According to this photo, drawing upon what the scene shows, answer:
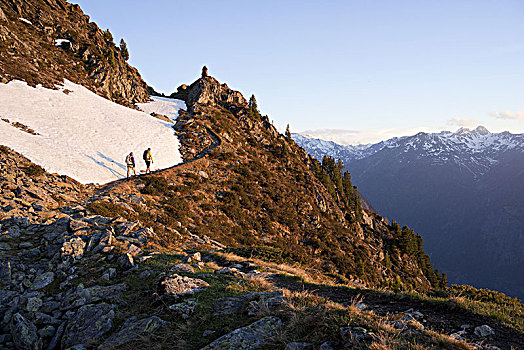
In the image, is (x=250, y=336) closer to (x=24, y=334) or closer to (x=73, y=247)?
(x=24, y=334)

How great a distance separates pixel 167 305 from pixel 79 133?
31623mm

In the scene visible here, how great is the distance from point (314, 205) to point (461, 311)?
1726 inches

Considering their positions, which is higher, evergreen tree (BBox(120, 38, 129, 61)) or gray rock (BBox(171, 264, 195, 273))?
evergreen tree (BBox(120, 38, 129, 61))

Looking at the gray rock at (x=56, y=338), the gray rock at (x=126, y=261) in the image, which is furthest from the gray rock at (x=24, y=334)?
the gray rock at (x=126, y=261)

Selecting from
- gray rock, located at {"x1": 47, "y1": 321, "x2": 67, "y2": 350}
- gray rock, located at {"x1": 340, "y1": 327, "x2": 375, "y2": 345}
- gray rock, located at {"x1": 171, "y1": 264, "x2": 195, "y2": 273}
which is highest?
gray rock, located at {"x1": 340, "y1": 327, "x2": 375, "y2": 345}

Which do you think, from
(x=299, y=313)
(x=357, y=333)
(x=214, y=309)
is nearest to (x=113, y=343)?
(x=214, y=309)

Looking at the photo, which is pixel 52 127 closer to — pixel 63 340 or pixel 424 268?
pixel 63 340

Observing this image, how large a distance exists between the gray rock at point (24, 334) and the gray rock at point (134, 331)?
211cm

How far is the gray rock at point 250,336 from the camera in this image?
4.63 metres

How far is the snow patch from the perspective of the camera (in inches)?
907

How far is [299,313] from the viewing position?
17.1 ft

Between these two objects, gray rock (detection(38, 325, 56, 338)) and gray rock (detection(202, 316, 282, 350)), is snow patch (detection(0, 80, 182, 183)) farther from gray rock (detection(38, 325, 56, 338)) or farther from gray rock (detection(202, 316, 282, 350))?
gray rock (detection(202, 316, 282, 350))

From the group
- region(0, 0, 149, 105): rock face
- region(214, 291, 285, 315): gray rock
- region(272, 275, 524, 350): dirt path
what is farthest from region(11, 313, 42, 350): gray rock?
region(0, 0, 149, 105): rock face

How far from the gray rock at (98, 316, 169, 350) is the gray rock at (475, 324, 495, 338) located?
23.3 ft
